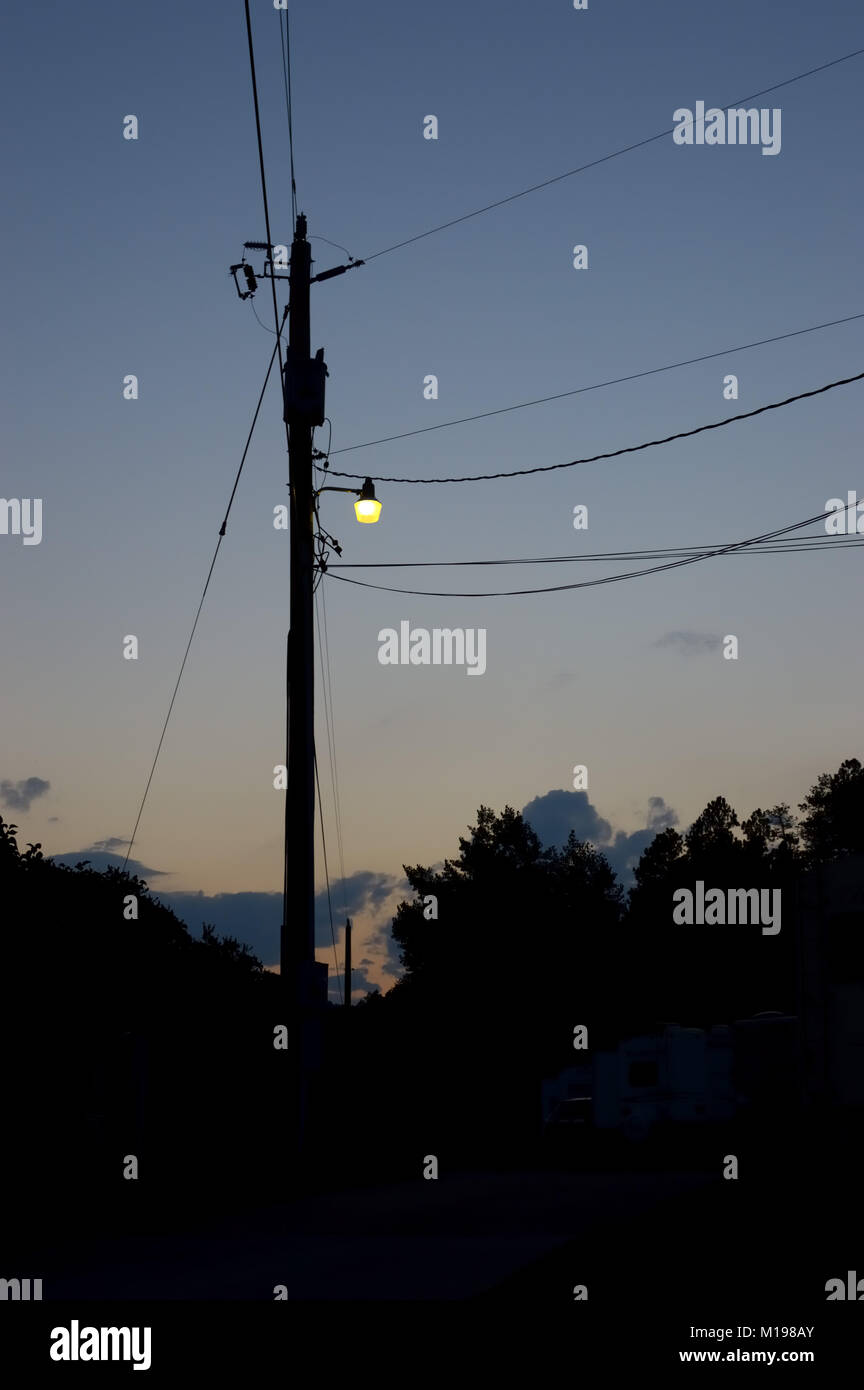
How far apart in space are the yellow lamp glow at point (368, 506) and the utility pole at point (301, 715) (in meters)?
0.68

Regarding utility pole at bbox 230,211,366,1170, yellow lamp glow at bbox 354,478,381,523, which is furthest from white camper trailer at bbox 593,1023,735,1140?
yellow lamp glow at bbox 354,478,381,523

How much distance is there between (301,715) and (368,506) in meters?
2.83

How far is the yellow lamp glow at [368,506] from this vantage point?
1895 cm

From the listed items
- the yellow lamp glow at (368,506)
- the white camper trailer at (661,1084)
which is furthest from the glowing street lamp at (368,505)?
the white camper trailer at (661,1084)

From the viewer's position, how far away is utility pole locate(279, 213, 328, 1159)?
17453 millimetres

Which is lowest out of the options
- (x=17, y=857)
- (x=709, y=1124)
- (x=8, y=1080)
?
(x=709, y=1124)

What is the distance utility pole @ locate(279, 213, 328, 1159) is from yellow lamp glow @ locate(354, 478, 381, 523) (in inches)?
26.8

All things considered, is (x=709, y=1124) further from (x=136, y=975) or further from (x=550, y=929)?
(x=550, y=929)

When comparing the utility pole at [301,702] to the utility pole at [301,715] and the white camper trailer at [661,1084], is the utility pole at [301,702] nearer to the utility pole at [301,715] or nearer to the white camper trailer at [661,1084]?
the utility pole at [301,715]

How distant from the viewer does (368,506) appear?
62.2 ft

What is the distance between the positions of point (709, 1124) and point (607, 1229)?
23.8 m

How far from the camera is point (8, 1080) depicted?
1755cm
